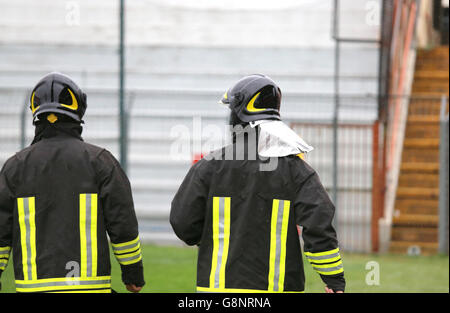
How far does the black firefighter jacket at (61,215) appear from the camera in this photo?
179 inches

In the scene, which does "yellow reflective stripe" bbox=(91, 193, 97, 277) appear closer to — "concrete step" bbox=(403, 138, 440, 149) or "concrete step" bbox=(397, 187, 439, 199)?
"concrete step" bbox=(397, 187, 439, 199)

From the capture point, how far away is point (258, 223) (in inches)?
173

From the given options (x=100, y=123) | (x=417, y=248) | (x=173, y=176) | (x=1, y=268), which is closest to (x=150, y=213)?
(x=173, y=176)

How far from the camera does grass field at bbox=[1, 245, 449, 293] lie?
8.65m

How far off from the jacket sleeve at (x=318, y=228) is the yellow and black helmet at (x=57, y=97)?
1.32 m

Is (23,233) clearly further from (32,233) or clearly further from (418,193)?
(418,193)

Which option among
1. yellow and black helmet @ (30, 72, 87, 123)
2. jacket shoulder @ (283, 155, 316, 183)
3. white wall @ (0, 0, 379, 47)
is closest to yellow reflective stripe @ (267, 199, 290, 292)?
jacket shoulder @ (283, 155, 316, 183)

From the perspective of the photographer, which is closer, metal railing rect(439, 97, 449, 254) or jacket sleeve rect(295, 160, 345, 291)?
jacket sleeve rect(295, 160, 345, 291)

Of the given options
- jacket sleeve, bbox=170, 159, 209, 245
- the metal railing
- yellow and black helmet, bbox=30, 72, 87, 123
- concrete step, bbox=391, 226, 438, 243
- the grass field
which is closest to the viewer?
jacket sleeve, bbox=170, 159, 209, 245

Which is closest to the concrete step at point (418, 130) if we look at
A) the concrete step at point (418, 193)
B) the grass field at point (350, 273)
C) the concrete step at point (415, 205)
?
the concrete step at point (418, 193)

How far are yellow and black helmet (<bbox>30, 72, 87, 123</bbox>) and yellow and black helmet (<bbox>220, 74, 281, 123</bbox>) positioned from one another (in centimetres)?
88

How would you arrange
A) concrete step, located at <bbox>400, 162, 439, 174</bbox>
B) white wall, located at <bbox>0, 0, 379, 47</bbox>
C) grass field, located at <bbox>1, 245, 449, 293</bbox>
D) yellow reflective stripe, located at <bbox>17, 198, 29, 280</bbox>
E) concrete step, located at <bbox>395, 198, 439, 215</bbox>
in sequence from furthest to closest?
white wall, located at <bbox>0, 0, 379, 47</bbox>
concrete step, located at <bbox>400, 162, 439, 174</bbox>
concrete step, located at <bbox>395, 198, 439, 215</bbox>
grass field, located at <bbox>1, 245, 449, 293</bbox>
yellow reflective stripe, located at <bbox>17, 198, 29, 280</bbox>

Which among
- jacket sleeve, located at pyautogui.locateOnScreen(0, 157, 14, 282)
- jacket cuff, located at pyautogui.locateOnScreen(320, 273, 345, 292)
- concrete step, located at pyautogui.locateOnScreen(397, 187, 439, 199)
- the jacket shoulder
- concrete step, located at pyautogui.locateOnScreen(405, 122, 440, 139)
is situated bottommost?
concrete step, located at pyautogui.locateOnScreen(397, 187, 439, 199)
